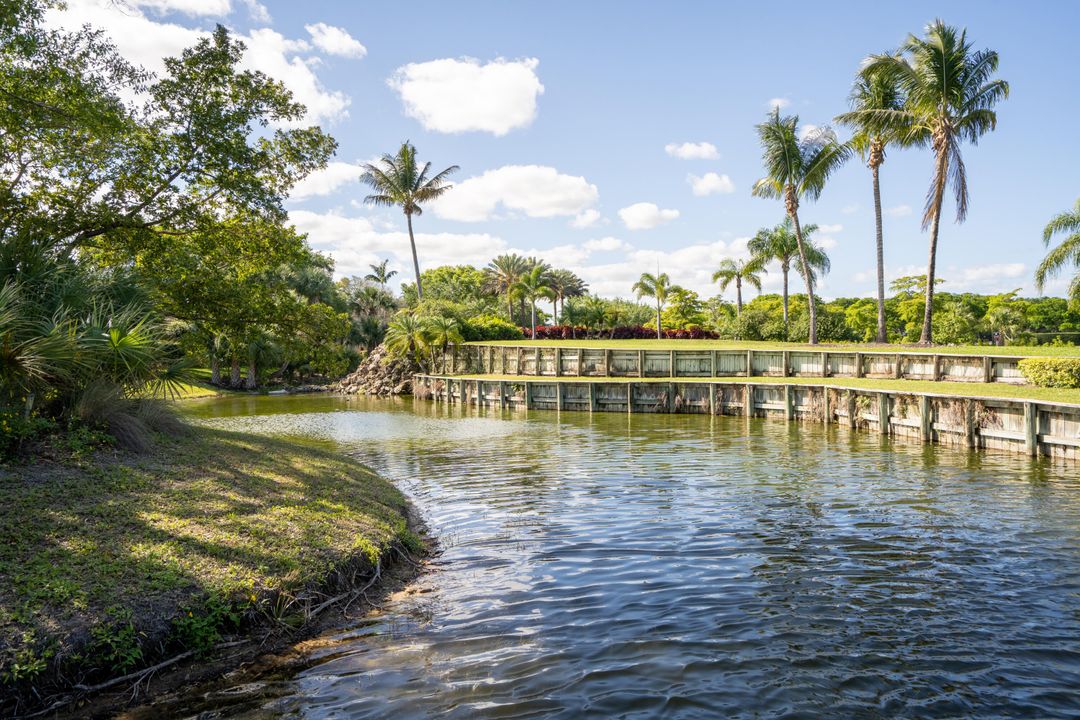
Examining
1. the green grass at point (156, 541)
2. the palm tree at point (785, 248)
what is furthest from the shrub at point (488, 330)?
the green grass at point (156, 541)

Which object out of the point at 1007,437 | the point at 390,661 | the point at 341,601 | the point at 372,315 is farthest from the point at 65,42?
the point at 372,315

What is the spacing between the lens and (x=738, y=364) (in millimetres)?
34906

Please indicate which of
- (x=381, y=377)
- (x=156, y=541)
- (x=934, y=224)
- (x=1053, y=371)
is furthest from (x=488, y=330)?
(x=156, y=541)

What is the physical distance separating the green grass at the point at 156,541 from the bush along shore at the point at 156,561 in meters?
0.02

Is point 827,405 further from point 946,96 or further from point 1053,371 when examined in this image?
point 946,96

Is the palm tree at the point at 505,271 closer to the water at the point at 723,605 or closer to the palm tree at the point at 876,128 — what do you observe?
the palm tree at the point at 876,128

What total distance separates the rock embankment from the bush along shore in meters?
40.2

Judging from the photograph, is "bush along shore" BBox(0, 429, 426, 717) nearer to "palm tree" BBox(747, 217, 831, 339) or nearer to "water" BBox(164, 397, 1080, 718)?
"water" BBox(164, 397, 1080, 718)

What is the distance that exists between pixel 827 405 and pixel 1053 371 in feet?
23.7

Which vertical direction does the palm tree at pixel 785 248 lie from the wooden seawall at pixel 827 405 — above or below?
above

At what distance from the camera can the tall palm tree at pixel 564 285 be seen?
3423 inches

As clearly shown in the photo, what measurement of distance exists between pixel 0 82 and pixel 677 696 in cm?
1452

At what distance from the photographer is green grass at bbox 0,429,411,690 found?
5.52 meters

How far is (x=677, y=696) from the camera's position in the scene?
5422 mm
